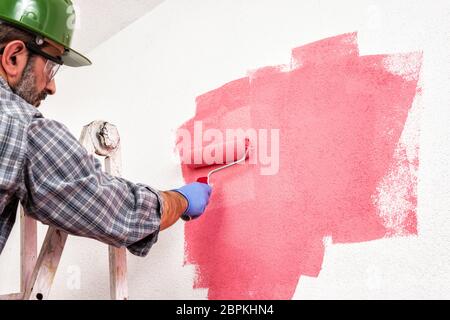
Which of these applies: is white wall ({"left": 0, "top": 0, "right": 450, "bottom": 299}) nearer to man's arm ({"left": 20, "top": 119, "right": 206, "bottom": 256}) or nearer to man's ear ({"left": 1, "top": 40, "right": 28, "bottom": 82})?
man's arm ({"left": 20, "top": 119, "right": 206, "bottom": 256})

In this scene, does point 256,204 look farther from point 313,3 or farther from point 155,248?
point 313,3

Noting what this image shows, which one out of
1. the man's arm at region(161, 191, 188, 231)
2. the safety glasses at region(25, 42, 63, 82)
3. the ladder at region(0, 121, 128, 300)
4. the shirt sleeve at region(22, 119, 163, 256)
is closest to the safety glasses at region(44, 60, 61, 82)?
the safety glasses at region(25, 42, 63, 82)

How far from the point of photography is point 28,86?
1.15m

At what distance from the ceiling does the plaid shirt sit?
905mm

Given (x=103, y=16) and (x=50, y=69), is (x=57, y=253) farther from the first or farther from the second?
(x=103, y=16)

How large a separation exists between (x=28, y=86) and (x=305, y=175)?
2.32 feet

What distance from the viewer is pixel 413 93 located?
3.47ft

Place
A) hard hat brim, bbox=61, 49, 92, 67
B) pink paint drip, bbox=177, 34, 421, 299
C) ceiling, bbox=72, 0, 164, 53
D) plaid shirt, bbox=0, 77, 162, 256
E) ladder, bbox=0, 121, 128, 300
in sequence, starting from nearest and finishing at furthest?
1. plaid shirt, bbox=0, 77, 162, 256
2. pink paint drip, bbox=177, 34, 421, 299
3. ladder, bbox=0, 121, 128, 300
4. hard hat brim, bbox=61, 49, 92, 67
5. ceiling, bbox=72, 0, 164, 53

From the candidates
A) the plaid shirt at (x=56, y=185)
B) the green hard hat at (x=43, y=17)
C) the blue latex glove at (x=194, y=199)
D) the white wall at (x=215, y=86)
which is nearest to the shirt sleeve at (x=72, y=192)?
the plaid shirt at (x=56, y=185)

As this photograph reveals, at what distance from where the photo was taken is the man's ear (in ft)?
3.66

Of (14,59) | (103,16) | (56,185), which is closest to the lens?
(56,185)

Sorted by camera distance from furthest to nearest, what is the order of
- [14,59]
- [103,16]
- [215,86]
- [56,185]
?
1. [103,16]
2. [215,86]
3. [14,59]
4. [56,185]

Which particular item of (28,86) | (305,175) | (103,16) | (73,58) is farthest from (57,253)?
(103,16)
